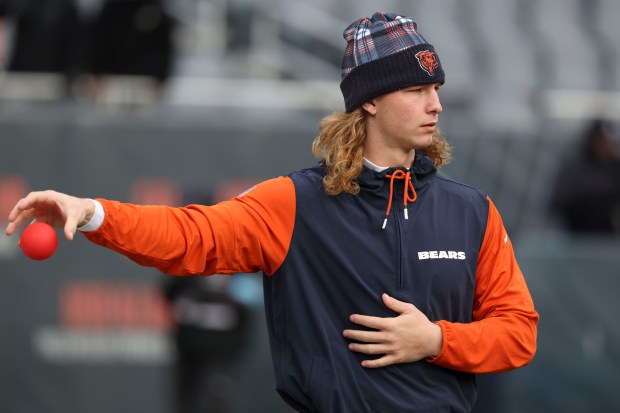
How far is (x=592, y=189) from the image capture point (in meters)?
9.55

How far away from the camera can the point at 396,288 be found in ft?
12.6

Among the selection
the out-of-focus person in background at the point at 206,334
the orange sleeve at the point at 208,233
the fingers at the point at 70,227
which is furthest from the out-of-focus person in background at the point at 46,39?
the fingers at the point at 70,227

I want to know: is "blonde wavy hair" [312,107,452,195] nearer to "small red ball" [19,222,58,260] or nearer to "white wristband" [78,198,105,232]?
"white wristband" [78,198,105,232]

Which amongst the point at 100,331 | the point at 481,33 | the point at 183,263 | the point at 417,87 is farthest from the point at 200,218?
the point at 481,33

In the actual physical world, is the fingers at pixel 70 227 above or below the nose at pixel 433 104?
below

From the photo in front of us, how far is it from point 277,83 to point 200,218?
6.72 m

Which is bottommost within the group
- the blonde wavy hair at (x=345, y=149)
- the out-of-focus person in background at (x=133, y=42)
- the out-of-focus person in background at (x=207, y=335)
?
the out-of-focus person in background at (x=207, y=335)

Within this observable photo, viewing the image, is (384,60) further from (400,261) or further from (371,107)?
(400,261)

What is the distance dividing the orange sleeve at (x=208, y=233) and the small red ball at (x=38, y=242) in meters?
0.14

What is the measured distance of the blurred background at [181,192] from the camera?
28.8 ft

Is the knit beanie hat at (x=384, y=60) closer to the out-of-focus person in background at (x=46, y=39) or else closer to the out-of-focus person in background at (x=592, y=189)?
the out-of-focus person in background at (x=592, y=189)

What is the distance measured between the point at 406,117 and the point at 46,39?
6.42 metres

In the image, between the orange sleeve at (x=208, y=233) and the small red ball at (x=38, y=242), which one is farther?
the orange sleeve at (x=208, y=233)

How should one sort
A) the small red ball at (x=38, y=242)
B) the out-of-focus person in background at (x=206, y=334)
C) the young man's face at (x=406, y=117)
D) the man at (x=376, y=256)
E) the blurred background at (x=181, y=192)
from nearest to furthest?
the small red ball at (x=38, y=242), the man at (x=376, y=256), the young man's face at (x=406, y=117), the out-of-focus person in background at (x=206, y=334), the blurred background at (x=181, y=192)
